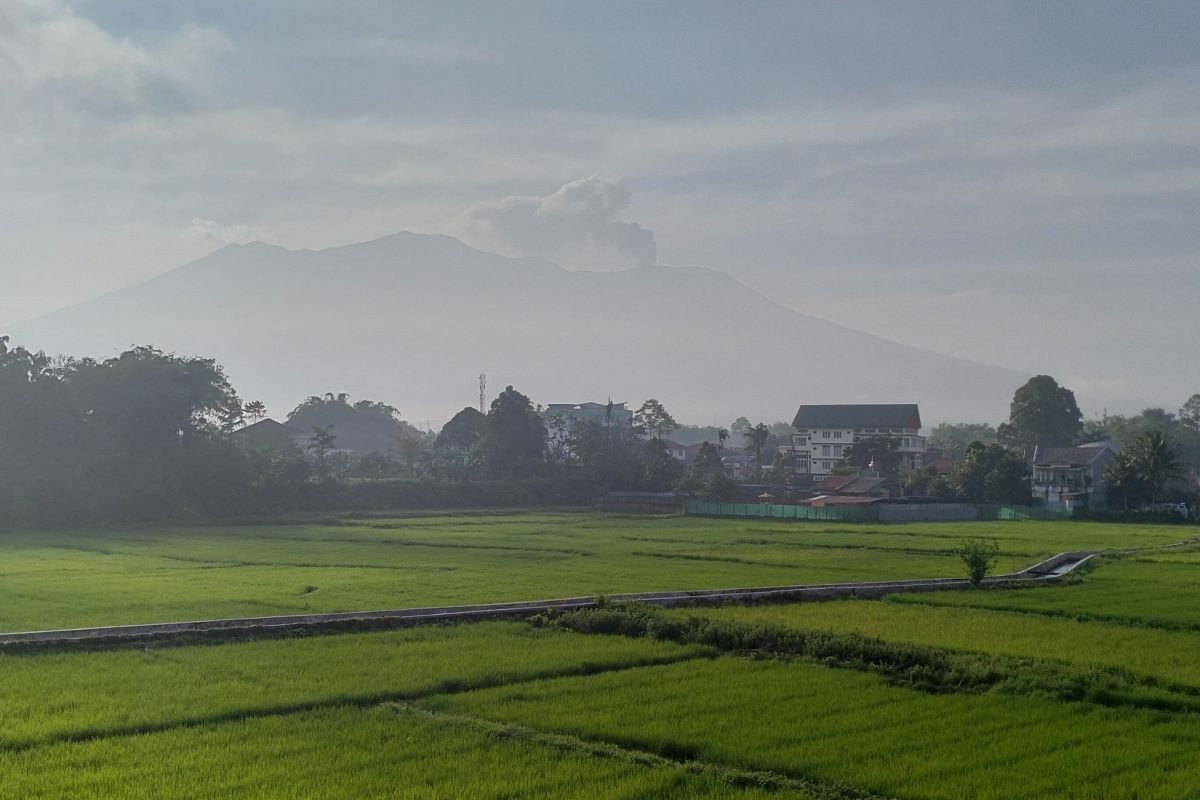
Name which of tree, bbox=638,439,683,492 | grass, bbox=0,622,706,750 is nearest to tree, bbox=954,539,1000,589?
grass, bbox=0,622,706,750

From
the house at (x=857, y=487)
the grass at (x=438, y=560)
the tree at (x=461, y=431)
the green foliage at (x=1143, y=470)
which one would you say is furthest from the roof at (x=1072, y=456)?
the tree at (x=461, y=431)

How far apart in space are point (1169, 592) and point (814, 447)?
228ft

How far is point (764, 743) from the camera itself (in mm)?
11016

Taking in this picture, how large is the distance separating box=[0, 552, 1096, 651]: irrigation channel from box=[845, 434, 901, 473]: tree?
54.2 m

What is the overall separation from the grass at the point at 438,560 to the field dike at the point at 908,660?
15.1ft

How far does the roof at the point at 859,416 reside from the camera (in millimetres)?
89500

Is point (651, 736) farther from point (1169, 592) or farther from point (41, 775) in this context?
point (1169, 592)

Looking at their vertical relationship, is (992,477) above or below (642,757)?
above

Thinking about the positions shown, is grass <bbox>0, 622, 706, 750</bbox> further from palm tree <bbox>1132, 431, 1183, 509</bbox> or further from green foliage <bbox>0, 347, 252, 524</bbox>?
palm tree <bbox>1132, 431, 1183, 509</bbox>

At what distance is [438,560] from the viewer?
109 ft

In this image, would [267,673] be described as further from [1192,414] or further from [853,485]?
[1192,414]

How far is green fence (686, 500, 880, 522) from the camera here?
182 feet

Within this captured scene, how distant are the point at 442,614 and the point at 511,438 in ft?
191

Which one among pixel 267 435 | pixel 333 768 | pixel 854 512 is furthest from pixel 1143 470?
pixel 267 435
